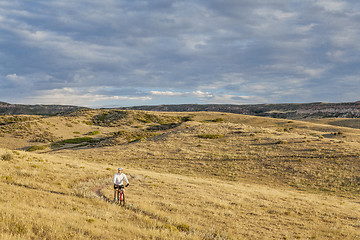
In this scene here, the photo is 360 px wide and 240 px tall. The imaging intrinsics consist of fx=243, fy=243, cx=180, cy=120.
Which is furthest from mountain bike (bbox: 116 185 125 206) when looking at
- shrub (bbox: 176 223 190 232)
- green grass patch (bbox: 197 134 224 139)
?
green grass patch (bbox: 197 134 224 139)

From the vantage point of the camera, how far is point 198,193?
20141 millimetres

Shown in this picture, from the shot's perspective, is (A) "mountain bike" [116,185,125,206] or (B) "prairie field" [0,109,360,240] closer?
(B) "prairie field" [0,109,360,240]

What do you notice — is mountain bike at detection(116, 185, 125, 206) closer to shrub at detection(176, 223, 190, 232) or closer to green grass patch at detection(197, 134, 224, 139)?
shrub at detection(176, 223, 190, 232)

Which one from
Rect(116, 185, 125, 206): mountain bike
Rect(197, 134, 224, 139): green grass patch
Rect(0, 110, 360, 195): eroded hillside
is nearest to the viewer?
Rect(116, 185, 125, 206): mountain bike

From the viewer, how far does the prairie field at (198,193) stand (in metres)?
10.8

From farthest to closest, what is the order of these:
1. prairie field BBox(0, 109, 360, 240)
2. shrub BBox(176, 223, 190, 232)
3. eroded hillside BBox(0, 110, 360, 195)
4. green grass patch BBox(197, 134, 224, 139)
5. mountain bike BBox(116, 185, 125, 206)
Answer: green grass patch BBox(197, 134, 224, 139)
eroded hillside BBox(0, 110, 360, 195)
mountain bike BBox(116, 185, 125, 206)
shrub BBox(176, 223, 190, 232)
prairie field BBox(0, 109, 360, 240)

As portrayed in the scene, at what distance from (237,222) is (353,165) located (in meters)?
27.6

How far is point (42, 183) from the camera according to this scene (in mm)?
18359

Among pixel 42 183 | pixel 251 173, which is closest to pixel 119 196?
pixel 42 183

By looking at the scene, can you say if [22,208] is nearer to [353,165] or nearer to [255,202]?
[255,202]

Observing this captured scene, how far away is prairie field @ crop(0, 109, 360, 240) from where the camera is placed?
10.8 m

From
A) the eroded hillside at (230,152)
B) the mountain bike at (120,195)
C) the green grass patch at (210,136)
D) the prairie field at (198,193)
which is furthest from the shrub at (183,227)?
the green grass patch at (210,136)

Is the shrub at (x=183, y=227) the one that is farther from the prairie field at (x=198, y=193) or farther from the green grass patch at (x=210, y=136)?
the green grass patch at (x=210, y=136)

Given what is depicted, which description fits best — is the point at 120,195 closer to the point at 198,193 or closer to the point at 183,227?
the point at 183,227
